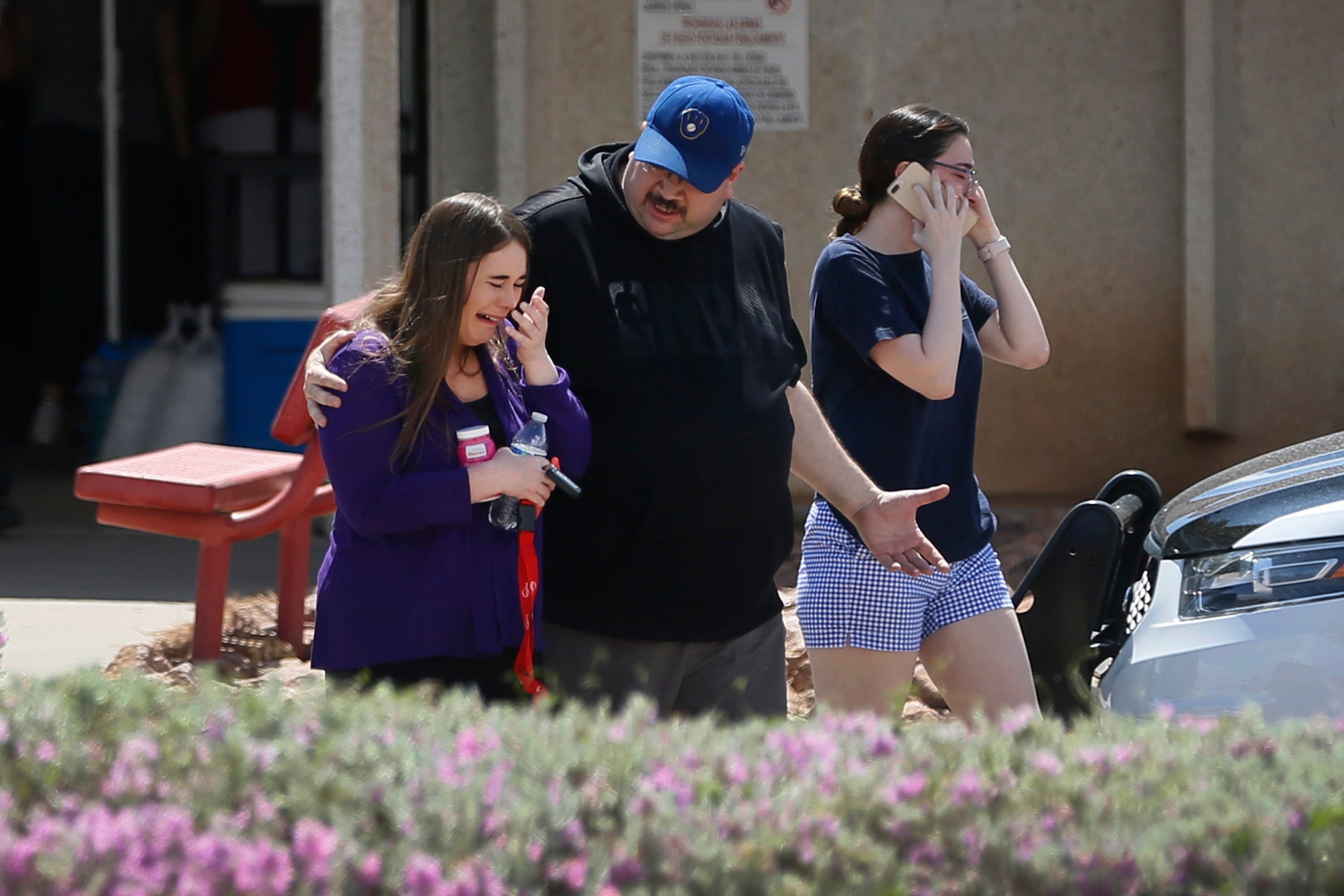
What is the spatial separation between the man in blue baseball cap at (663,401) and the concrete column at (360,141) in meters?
4.77

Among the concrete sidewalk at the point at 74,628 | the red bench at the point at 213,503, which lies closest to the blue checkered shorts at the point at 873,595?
the red bench at the point at 213,503

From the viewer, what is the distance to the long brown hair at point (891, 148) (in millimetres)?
3742

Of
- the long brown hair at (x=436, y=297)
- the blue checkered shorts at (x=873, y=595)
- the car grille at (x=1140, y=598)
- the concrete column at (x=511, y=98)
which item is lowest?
the car grille at (x=1140, y=598)

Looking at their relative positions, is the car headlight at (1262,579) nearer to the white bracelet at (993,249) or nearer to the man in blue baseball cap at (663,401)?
the white bracelet at (993,249)

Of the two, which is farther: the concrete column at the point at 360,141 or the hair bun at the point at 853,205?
the concrete column at the point at 360,141

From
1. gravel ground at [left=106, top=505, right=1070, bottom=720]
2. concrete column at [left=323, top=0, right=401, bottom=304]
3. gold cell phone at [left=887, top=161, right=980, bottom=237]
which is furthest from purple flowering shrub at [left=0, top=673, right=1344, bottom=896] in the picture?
concrete column at [left=323, top=0, right=401, bottom=304]

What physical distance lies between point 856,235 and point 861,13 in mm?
5277

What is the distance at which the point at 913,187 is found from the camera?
3.70 m

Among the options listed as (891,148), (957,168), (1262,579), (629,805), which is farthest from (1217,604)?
(629,805)

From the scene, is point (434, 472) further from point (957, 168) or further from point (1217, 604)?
point (1217, 604)

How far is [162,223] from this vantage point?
10727mm

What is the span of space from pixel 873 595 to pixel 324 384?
128cm

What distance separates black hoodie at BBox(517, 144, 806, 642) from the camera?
3189 mm

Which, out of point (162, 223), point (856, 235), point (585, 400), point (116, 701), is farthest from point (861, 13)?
point (116, 701)
